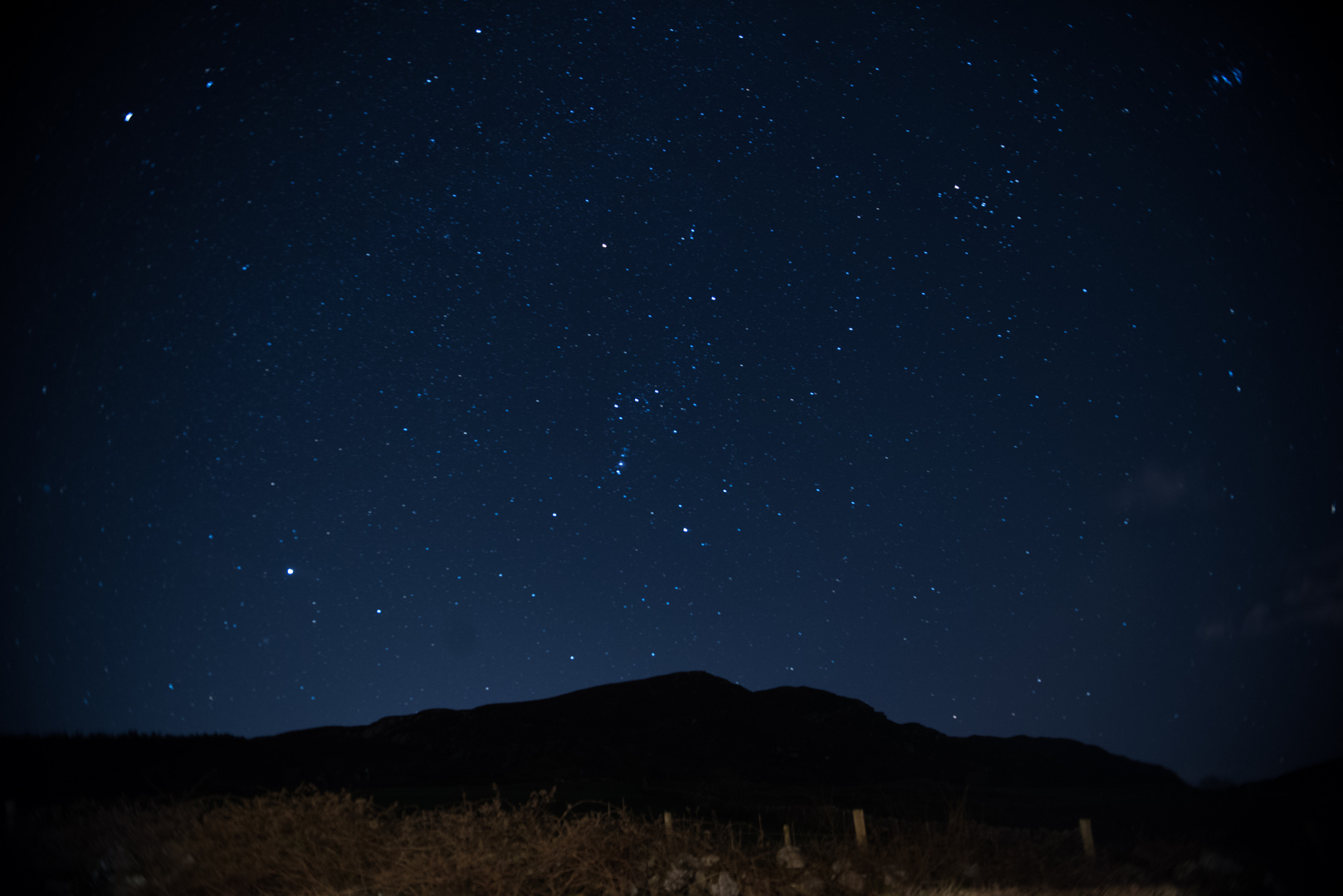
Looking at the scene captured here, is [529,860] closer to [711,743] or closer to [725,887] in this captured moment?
[725,887]

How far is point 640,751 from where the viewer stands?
403 ft

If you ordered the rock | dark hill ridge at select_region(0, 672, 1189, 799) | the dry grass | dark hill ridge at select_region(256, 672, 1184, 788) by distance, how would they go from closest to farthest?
the rock, the dry grass, dark hill ridge at select_region(0, 672, 1189, 799), dark hill ridge at select_region(256, 672, 1184, 788)

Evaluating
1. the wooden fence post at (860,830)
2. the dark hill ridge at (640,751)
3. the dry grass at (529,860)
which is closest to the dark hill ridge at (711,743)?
the dark hill ridge at (640,751)

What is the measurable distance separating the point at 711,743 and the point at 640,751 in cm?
1358

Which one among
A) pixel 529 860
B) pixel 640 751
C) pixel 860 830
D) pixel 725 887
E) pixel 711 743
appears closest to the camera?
pixel 725 887

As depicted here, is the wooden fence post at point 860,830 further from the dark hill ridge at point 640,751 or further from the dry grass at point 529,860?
the dark hill ridge at point 640,751

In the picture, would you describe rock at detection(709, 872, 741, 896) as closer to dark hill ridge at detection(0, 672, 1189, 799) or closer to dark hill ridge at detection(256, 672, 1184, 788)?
dark hill ridge at detection(0, 672, 1189, 799)

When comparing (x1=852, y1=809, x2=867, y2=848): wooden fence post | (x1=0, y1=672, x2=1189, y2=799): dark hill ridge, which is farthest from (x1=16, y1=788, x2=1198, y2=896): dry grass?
(x1=0, y1=672, x2=1189, y2=799): dark hill ridge

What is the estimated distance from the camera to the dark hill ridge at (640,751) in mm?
85875

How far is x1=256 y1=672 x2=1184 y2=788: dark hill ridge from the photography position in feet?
363

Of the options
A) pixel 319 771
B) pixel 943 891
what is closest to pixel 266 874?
pixel 943 891

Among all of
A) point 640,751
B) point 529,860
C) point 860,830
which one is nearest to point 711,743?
point 640,751

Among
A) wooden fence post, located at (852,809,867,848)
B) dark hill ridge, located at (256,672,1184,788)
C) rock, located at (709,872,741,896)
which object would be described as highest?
wooden fence post, located at (852,809,867,848)

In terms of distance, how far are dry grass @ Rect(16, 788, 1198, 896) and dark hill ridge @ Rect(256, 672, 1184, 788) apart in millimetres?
86651
